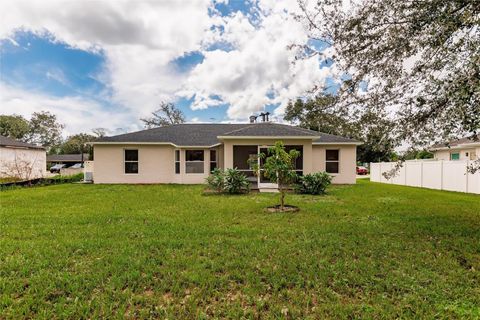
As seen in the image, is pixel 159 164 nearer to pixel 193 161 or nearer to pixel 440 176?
pixel 193 161

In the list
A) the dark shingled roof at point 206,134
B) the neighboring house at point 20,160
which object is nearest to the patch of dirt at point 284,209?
the dark shingled roof at point 206,134

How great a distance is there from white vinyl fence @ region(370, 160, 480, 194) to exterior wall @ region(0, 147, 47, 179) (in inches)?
1001

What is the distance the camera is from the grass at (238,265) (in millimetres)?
3029

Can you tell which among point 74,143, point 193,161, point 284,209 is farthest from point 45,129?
point 284,209

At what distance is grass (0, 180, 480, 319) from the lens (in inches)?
119

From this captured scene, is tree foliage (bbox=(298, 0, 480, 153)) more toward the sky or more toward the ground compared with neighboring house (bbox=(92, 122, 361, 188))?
more toward the sky

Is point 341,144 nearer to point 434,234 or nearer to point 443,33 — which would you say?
point 434,234

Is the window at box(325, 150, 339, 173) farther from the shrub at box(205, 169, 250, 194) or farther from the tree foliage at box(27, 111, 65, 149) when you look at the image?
the tree foliage at box(27, 111, 65, 149)

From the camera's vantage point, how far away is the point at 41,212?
24.8 feet

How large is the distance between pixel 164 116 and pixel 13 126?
87.6 ft

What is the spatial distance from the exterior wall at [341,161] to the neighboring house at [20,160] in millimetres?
20931

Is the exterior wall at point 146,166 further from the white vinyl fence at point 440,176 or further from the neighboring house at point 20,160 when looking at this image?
the white vinyl fence at point 440,176

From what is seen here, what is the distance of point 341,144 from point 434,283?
512 inches

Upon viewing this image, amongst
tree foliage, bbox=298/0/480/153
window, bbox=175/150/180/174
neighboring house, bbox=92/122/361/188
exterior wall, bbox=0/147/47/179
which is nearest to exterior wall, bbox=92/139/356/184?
neighboring house, bbox=92/122/361/188
